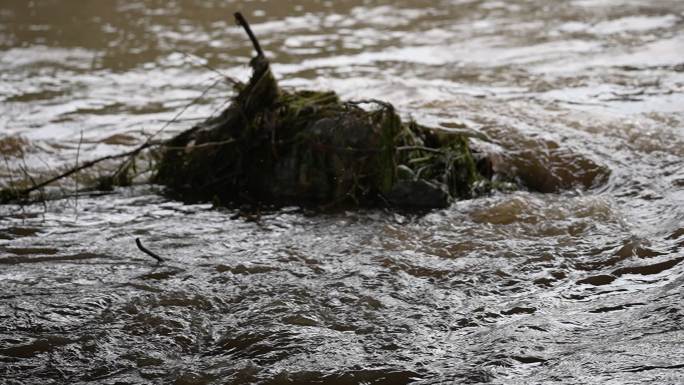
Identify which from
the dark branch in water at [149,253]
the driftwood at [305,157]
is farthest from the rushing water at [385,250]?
the driftwood at [305,157]

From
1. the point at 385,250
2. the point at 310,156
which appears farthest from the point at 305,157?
the point at 385,250

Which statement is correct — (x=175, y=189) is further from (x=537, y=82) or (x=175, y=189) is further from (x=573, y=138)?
(x=537, y=82)

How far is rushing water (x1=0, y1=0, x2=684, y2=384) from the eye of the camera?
3451 mm

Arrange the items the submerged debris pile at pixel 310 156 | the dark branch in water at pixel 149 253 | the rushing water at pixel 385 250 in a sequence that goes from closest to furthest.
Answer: the rushing water at pixel 385 250, the dark branch in water at pixel 149 253, the submerged debris pile at pixel 310 156

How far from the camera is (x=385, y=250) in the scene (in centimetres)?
456

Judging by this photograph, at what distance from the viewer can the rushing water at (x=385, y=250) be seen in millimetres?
3451

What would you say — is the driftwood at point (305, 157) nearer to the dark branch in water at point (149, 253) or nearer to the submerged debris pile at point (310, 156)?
the submerged debris pile at point (310, 156)

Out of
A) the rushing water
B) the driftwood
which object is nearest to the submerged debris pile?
the driftwood

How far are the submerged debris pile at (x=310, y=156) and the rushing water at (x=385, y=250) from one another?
8.8 inches

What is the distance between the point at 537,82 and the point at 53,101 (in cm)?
415

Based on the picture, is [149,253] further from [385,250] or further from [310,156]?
[310,156]

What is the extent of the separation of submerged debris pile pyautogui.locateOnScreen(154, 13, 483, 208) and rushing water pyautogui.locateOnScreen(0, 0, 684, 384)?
224mm

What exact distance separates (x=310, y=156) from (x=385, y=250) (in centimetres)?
115

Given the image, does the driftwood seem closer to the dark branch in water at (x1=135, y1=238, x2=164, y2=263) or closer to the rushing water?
the rushing water
